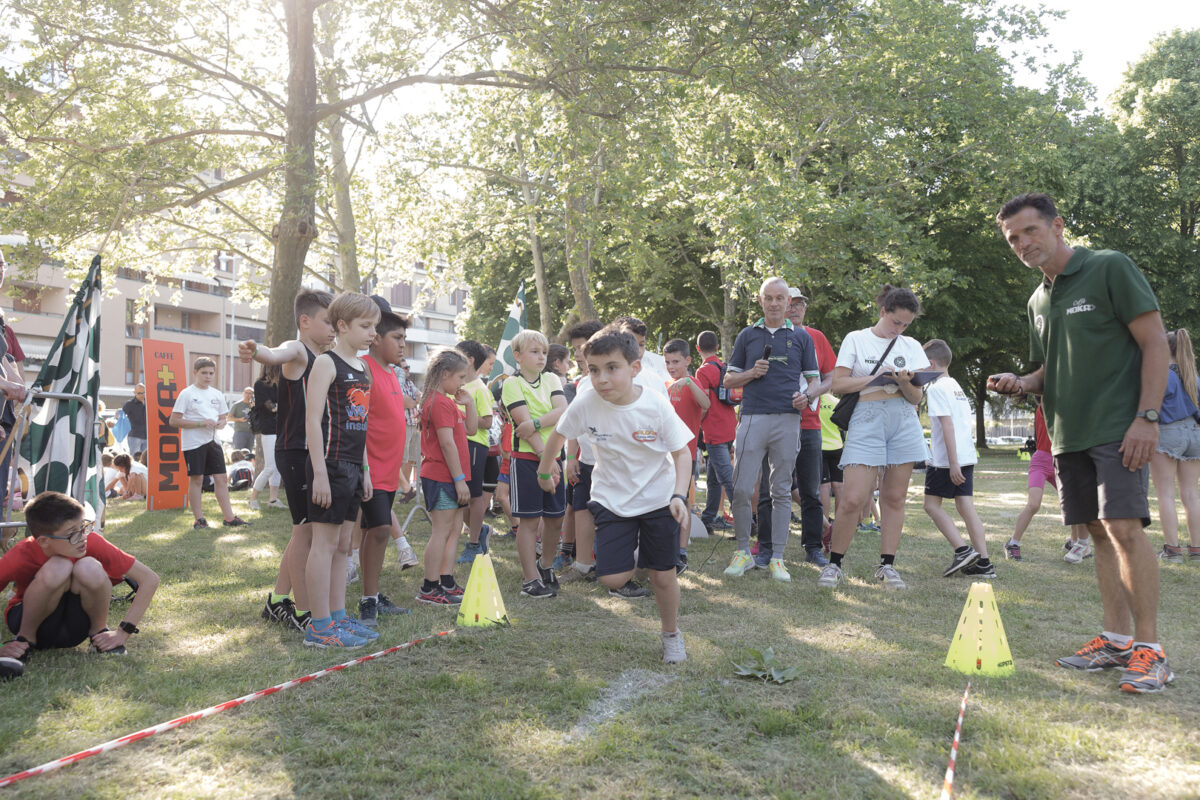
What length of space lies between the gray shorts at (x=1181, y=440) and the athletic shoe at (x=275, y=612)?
696 cm

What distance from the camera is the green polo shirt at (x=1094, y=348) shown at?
4004 mm

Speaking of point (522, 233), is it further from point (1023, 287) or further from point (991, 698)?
point (991, 698)

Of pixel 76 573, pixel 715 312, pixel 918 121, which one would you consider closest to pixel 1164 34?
pixel 918 121

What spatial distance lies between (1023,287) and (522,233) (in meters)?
16.6

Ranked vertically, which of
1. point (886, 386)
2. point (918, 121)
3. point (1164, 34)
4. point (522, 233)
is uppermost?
point (1164, 34)

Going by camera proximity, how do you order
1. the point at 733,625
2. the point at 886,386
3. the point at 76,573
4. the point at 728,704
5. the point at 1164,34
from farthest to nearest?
the point at 1164,34
the point at 886,386
the point at 733,625
the point at 76,573
the point at 728,704

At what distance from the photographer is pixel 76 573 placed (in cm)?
447

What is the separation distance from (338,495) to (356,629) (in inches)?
29.1

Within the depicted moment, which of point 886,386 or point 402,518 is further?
point 402,518

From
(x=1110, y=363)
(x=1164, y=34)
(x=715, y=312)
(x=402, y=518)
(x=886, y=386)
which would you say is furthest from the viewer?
(x=1164, y=34)

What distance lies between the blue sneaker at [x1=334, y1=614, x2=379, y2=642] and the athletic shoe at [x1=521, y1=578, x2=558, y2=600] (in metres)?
1.43

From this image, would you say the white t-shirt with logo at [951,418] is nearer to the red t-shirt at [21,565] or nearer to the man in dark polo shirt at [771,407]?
the man in dark polo shirt at [771,407]

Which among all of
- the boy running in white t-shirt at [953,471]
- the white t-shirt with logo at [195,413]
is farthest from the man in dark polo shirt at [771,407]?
the white t-shirt with logo at [195,413]

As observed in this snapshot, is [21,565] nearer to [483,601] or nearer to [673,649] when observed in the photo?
[483,601]
